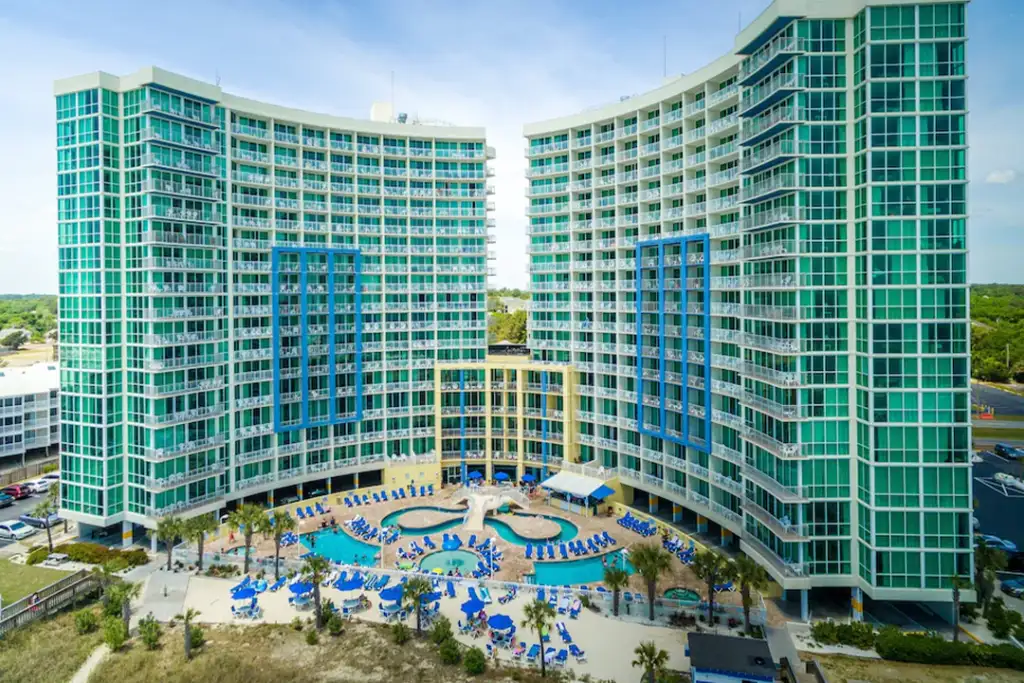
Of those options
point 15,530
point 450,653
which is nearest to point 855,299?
point 450,653

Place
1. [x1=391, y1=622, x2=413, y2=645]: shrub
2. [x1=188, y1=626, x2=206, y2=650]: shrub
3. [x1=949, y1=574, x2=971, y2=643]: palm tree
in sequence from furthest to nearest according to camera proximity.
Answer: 1. [x1=391, y1=622, x2=413, y2=645]: shrub
2. [x1=188, y1=626, x2=206, y2=650]: shrub
3. [x1=949, y1=574, x2=971, y2=643]: palm tree

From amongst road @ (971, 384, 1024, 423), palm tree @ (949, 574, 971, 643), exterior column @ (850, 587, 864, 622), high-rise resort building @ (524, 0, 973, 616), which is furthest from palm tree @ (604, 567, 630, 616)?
road @ (971, 384, 1024, 423)

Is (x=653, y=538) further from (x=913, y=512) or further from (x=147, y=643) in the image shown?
(x=147, y=643)

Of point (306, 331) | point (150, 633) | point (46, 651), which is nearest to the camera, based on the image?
point (46, 651)

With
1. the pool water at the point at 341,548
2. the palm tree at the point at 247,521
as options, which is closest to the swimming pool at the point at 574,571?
the pool water at the point at 341,548

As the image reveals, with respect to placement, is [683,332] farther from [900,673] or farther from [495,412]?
[900,673]

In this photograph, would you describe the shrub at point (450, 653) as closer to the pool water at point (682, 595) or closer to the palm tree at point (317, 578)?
the palm tree at point (317, 578)

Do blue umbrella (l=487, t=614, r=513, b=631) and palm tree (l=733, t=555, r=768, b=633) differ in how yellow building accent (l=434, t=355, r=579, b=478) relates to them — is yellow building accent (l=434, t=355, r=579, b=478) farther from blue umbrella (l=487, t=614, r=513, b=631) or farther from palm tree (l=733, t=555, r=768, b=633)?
palm tree (l=733, t=555, r=768, b=633)
